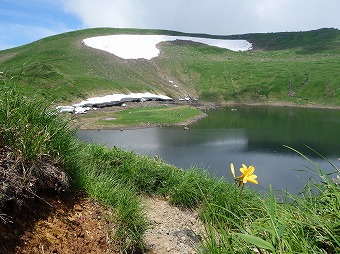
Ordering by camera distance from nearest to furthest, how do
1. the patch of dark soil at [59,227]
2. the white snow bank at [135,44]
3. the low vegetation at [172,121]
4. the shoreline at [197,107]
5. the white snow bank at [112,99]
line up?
the low vegetation at [172,121], the patch of dark soil at [59,227], the shoreline at [197,107], the white snow bank at [112,99], the white snow bank at [135,44]

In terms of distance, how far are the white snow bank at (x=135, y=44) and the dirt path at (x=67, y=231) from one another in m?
87.4

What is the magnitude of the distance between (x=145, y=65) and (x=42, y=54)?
27.4m

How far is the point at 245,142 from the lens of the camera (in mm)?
38594

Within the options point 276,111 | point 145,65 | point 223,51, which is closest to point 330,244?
point 276,111

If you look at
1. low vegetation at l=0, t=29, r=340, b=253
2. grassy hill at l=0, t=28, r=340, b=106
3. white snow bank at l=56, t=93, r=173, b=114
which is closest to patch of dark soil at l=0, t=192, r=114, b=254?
low vegetation at l=0, t=29, r=340, b=253

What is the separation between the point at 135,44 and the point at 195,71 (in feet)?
82.2

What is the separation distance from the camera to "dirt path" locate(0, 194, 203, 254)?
3.30 m

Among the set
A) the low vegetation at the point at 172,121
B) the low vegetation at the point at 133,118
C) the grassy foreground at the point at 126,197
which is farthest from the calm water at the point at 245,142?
the grassy foreground at the point at 126,197

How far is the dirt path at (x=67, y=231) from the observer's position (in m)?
3.30

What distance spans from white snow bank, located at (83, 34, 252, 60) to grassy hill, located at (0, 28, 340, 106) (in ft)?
11.4

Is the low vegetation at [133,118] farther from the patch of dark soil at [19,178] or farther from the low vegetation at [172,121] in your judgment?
the patch of dark soil at [19,178]

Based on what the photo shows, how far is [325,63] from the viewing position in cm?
9494

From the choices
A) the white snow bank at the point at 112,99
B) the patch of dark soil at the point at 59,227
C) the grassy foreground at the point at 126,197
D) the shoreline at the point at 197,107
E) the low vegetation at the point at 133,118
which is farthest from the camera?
the white snow bank at the point at 112,99

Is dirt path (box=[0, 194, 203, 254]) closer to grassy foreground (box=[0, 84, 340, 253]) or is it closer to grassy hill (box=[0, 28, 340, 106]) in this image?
grassy foreground (box=[0, 84, 340, 253])
